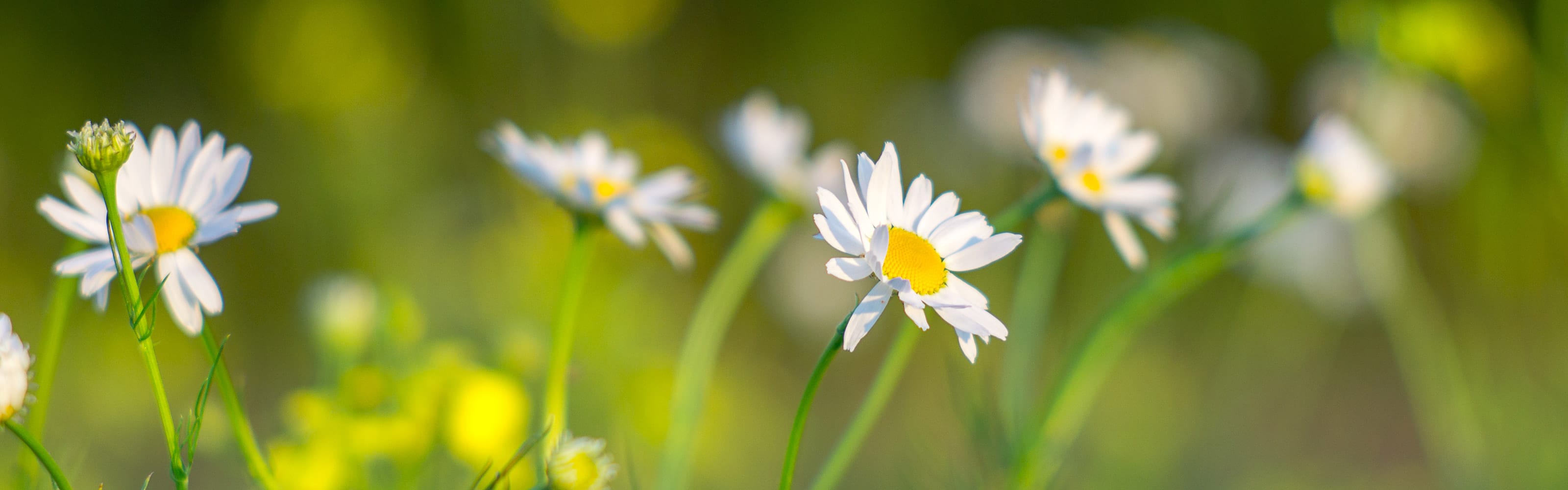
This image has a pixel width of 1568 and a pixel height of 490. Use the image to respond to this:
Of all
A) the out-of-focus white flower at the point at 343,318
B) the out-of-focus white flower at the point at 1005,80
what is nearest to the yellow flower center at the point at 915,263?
the out-of-focus white flower at the point at 343,318

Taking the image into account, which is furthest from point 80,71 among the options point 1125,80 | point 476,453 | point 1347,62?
point 1347,62

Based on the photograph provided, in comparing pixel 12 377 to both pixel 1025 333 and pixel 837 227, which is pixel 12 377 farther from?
pixel 1025 333

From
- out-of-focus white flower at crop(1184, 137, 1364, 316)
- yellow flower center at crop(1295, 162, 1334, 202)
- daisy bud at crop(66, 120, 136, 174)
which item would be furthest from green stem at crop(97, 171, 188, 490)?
out-of-focus white flower at crop(1184, 137, 1364, 316)

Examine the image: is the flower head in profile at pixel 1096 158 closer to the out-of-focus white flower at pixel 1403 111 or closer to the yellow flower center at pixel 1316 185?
the yellow flower center at pixel 1316 185

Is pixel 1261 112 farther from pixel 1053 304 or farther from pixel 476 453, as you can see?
pixel 476 453

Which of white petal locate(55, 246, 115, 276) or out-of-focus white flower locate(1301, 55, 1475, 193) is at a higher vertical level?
out-of-focus white flower locate(1301, 55, 1475, 193)

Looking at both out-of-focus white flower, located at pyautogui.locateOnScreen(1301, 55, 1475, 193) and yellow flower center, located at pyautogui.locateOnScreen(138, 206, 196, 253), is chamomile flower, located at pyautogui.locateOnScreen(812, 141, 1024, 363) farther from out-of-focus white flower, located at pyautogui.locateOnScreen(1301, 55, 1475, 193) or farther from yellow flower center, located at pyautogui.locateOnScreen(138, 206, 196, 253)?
out-of-focus white flower, located at pyautogui.locateOnScreen(1301, 55, 1475, 193)
